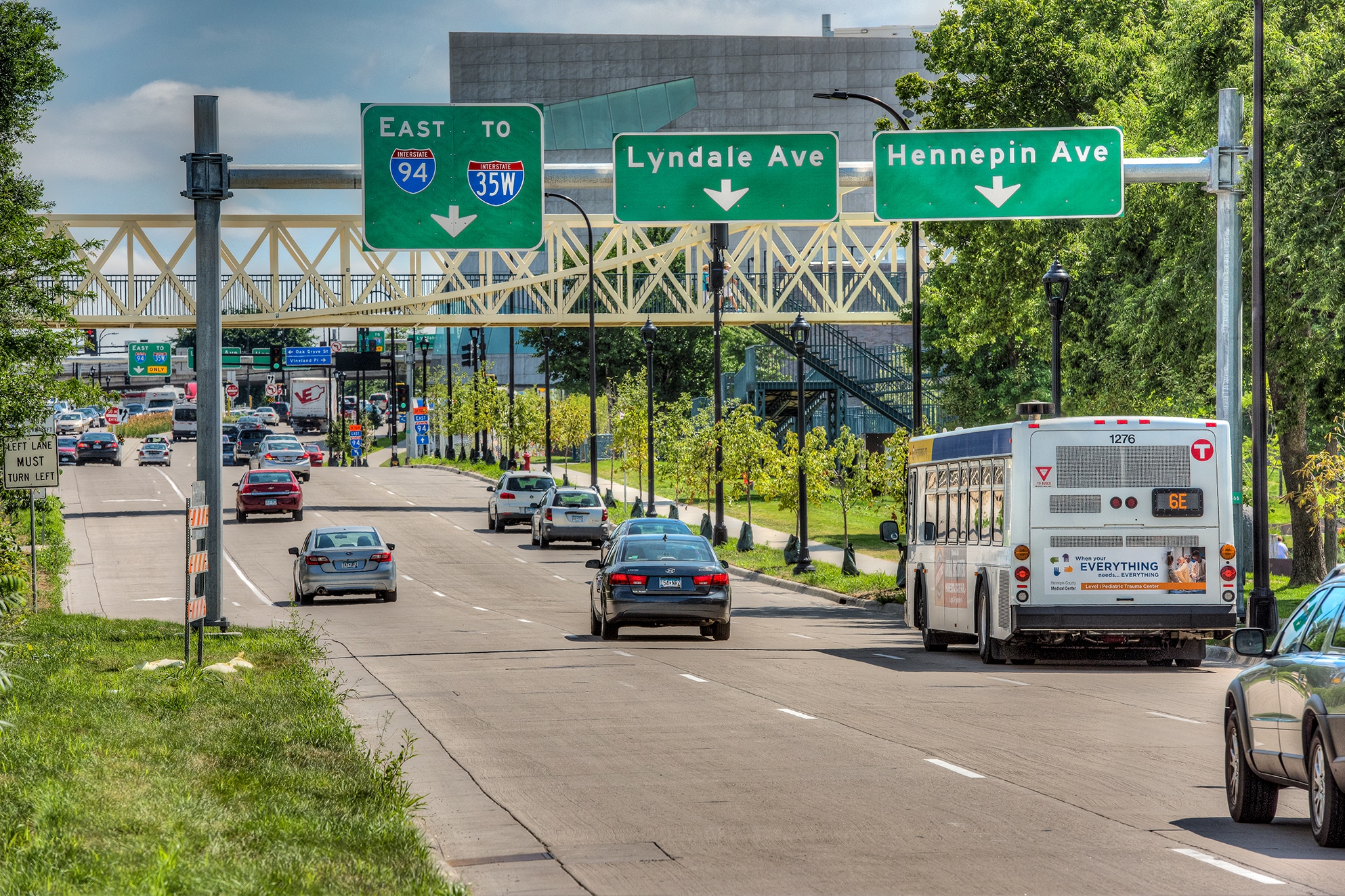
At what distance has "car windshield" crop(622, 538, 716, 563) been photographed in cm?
2456

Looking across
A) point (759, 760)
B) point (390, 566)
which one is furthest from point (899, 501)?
point (759, 760)

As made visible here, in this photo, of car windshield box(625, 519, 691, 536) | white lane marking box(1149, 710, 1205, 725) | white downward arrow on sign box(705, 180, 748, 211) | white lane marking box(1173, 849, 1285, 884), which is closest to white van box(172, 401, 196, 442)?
car windshield box(625, 519, 691, 536)

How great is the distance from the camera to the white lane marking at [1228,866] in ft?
27.1

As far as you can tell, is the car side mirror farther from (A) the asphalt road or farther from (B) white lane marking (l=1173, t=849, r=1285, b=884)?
(B) white lane marking (l=1173, t=849, r=1285, b=884)

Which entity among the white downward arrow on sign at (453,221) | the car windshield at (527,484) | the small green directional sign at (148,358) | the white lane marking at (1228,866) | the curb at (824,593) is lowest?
the curb at (824,593)

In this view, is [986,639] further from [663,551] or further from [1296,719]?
[1296,719]

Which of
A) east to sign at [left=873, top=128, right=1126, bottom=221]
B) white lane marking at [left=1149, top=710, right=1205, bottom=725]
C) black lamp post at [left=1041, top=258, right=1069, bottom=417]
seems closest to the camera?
white lane marking at [left=1149, top=710, right=1205, bottom=725]

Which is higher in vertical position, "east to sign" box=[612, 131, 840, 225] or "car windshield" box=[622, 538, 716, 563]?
"east to sign" box=[612, 131, 840, 225]

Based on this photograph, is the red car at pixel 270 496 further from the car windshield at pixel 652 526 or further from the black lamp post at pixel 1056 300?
the black lamp post at pixel 1056 300

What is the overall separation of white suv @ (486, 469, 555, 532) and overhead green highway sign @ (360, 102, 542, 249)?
103 ft

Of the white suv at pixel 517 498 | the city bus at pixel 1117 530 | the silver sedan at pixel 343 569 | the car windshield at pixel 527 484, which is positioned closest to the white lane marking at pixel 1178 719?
the city bus at pixel 1117 530

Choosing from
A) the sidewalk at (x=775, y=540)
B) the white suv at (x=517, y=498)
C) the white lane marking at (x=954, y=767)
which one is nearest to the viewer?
the white lane marking at (x=954, y=767)

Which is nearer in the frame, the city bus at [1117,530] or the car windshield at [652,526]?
the city bus at [1117,530]

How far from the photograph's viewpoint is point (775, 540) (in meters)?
Result: 52.2
